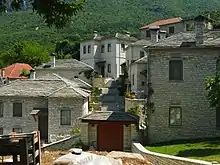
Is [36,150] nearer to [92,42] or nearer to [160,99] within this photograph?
[160,99]

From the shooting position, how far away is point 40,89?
126ft

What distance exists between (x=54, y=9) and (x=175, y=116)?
58.6 feet

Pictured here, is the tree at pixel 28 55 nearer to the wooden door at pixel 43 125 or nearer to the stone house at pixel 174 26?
the stone house at pixel 174 26

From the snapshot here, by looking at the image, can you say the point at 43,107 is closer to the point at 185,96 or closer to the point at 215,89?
the point at 185,96

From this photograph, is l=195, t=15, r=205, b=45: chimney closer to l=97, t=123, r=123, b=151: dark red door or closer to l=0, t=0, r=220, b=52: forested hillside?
l=97, t=123, r=123, b=151: dark red door

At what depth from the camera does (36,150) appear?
37.5 feet

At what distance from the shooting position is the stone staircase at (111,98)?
4712 centimetres

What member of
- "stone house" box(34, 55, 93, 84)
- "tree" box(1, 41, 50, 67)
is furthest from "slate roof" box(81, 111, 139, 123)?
"tree" box(1, 41, 50, 67)

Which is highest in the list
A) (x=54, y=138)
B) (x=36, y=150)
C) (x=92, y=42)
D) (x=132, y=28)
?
(x=132, y=28)

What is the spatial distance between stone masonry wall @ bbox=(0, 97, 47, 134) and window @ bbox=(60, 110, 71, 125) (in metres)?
2.53

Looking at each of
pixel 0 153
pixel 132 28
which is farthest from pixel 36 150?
pixel 132 28

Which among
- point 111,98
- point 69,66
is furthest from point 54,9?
point 69,66

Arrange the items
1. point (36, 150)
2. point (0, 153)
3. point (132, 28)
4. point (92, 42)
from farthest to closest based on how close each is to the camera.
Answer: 1. point (132, 28)
2. point (92, 42)
3. point (36, 150)
4. point (0, 153)

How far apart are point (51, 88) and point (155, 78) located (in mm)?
12349
